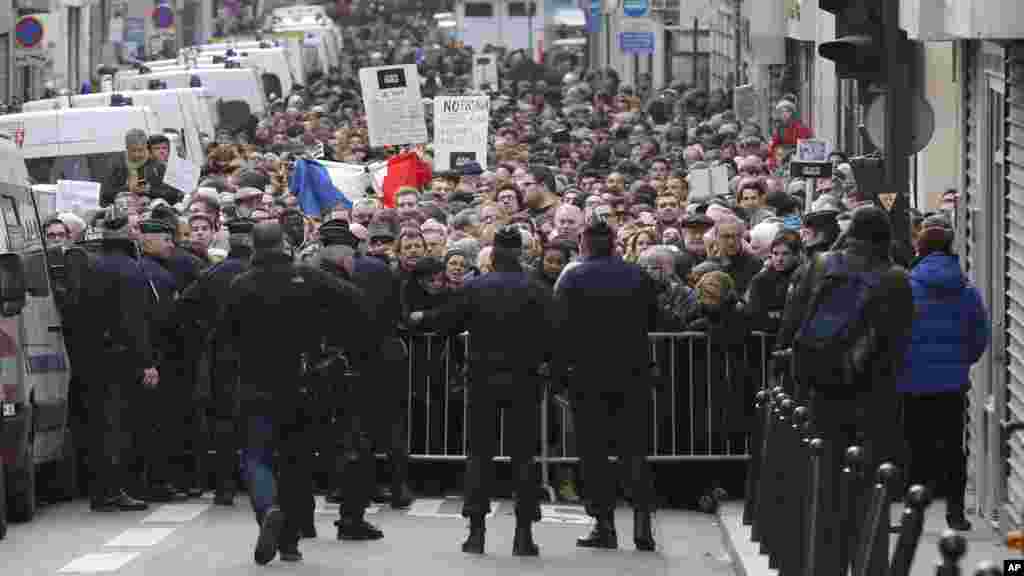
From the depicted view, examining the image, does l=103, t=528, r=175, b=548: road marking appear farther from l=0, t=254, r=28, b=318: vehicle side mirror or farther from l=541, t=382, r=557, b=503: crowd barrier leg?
l=541, t=382, r=557, b=503: crowd barrier leg

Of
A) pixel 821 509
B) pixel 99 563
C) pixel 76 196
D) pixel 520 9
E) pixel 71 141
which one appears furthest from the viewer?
pixel 520 9

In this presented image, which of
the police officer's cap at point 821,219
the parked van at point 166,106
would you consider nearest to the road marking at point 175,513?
the police officer's cap at point 821,219

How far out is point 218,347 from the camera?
1723 centimetres

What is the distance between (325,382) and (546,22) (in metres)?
96.5

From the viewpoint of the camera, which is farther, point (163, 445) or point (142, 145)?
point (142, 145)

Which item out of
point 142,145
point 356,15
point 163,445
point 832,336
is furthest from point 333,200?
point 356,15

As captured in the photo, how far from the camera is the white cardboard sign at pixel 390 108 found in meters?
32.3

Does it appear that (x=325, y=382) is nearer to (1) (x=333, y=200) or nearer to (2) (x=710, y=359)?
(2) (x=710, y=359)

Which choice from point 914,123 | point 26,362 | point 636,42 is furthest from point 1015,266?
point 636,42

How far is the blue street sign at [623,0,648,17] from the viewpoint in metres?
61.0

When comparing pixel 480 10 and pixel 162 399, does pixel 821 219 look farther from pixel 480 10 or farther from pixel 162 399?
pixel 480 10

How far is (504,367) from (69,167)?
16027 mm

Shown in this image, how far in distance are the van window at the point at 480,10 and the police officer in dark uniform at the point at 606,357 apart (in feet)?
356

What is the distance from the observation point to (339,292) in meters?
14.8
